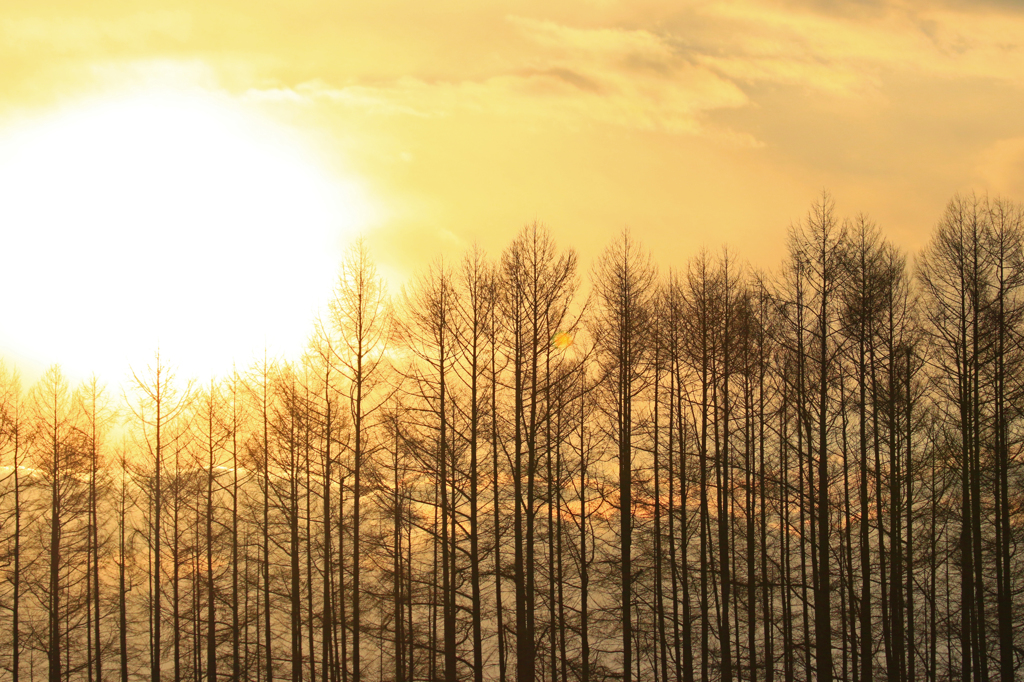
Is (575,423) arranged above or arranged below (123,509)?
above

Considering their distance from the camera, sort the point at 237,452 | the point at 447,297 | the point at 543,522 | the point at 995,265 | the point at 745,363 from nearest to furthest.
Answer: the point at 995,265 → the point at 447,297 → the point at 745,363 → the point at 543,522 → the point at 237,452

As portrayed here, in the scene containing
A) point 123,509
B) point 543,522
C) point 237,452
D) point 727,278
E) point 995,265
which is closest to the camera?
point 995,265

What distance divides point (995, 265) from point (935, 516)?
915 centimetres

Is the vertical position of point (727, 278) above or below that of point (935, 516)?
above

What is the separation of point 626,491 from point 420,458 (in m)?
5.85

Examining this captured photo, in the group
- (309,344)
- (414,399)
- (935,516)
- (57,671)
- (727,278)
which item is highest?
(727,278)

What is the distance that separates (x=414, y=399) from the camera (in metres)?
20.5

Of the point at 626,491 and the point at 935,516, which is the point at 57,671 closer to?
the point at 626,491

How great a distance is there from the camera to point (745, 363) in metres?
21.8

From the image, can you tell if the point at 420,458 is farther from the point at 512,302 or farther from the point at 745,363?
the point at 745,363

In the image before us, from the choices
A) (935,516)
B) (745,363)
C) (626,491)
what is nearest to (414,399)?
(626,491)

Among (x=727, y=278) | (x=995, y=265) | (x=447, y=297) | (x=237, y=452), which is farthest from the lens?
(x=237, y=452)

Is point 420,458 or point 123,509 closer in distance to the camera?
point 420,458

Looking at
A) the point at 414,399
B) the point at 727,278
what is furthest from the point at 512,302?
the point at 727,278
